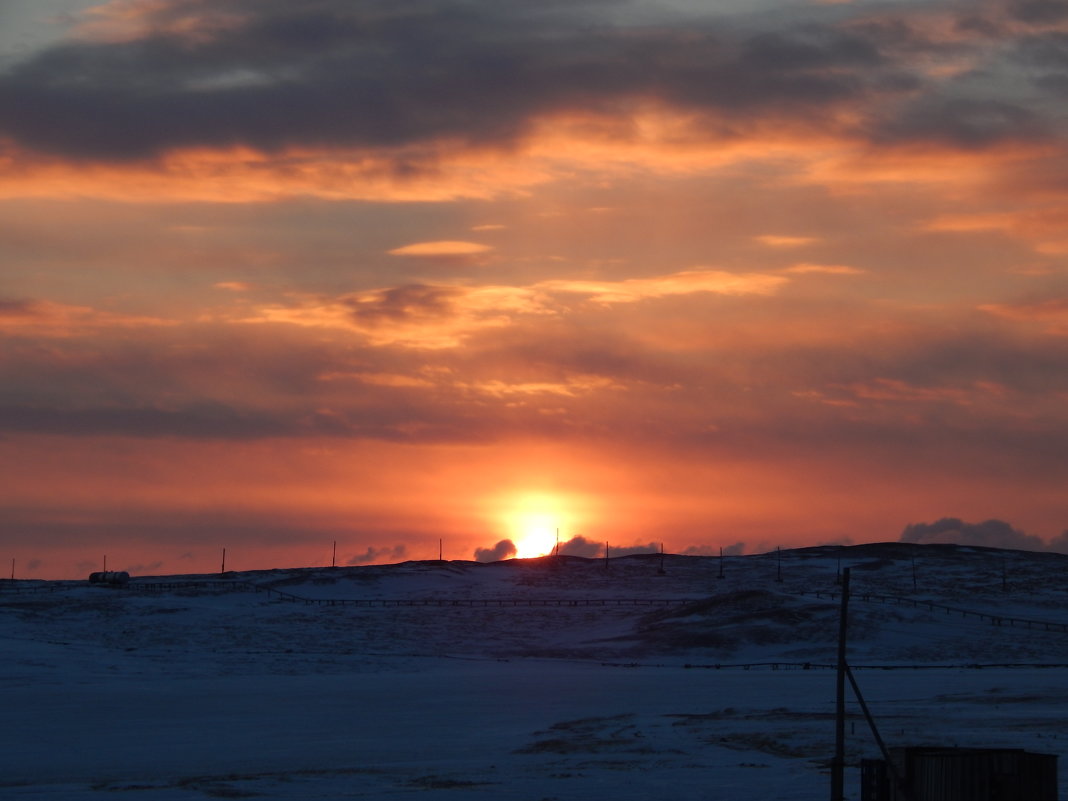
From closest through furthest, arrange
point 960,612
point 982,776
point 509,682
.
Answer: point 982,776
point 509,682
point 960,612

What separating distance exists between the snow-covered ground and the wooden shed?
12.4 meters

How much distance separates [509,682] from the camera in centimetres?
6606

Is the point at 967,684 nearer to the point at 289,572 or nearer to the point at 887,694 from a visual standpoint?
the point at 887,694

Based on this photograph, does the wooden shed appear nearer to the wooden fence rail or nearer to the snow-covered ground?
the snow-covered ground

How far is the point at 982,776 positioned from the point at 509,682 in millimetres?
50056

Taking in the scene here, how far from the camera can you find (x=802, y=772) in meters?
33.8

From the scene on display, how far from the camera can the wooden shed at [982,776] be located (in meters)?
17.2

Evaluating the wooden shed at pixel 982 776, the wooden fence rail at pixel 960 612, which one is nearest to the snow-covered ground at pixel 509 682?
the wooden fence rail at pixel 960 612

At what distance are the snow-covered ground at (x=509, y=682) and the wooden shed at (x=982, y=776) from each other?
1239 cm

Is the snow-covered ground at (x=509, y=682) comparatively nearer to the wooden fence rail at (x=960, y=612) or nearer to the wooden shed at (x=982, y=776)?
the wooden fence rail at (x=960, y=612)

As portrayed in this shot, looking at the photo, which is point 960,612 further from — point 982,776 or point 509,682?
point 982,776

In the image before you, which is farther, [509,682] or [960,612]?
[960,612]

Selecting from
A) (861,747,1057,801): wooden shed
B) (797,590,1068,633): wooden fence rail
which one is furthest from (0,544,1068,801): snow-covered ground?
(861,747,1057,801): wooden shed

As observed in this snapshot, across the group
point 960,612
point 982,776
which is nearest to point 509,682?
point 982,776
